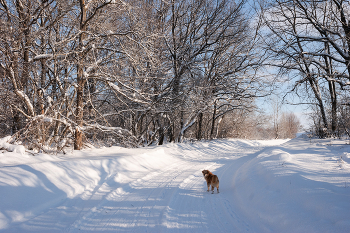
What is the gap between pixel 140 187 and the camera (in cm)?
541

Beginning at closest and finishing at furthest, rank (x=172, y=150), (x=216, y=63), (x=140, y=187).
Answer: (x=140, y=187) < (x=172, y=150) < (x=216, y=63)

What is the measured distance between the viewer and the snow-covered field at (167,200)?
10.5ft

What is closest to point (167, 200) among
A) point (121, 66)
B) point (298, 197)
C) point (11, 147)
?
point (298, 197)

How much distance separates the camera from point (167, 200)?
4406 millimetres

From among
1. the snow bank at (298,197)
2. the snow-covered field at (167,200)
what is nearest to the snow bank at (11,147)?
the snow-covered field at (167,200)

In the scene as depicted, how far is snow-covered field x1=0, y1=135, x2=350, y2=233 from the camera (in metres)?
3.19

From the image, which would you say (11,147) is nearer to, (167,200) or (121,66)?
(167,200)

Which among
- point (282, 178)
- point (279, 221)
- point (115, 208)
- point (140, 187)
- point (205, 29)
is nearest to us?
point (279, 221)

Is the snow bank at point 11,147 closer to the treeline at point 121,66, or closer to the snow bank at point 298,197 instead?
the treeline at point 121,66

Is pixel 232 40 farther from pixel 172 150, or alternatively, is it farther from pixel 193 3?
pixel 172 150

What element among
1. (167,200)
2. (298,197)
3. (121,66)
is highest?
(121,66)

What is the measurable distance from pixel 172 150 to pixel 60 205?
8123mm

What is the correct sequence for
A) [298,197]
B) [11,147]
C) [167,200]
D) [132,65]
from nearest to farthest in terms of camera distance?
[298,197] → [167,200] → [11,147] → [132,65]

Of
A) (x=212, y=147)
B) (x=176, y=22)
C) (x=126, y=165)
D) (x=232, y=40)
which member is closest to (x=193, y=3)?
(x=176, y=22)
